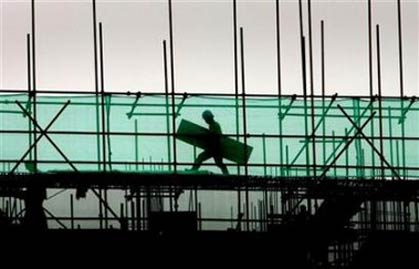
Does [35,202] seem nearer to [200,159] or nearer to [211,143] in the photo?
[200,159]

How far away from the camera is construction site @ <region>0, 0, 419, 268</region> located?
717 inches

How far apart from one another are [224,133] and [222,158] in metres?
0.36

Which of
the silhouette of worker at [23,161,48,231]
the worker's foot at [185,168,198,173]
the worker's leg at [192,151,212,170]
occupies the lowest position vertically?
the silhouette of worker at [23,161,48,231]

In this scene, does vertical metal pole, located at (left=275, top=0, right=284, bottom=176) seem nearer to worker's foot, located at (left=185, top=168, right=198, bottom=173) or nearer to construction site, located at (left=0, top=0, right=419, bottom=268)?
construction site, located at (left=0, top=0, right=419, bottom=268)

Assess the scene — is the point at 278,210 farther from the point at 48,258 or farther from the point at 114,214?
the point at 48,258

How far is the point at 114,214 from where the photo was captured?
61.3 feet

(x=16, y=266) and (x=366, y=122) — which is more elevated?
(x=366, y=122)

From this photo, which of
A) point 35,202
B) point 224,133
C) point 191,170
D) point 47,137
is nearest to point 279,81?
point 224,133

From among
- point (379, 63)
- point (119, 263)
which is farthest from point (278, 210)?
point (119, 263)

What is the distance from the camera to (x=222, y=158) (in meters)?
19.2

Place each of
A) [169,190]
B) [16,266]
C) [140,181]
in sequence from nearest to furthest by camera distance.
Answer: [16,266] < [140,181] < [169,190]

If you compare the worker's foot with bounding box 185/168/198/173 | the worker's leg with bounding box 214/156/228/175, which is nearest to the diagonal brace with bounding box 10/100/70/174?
the worker's foot with bounding box 185/168/198/173

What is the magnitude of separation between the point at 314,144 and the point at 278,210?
1243 millimetres

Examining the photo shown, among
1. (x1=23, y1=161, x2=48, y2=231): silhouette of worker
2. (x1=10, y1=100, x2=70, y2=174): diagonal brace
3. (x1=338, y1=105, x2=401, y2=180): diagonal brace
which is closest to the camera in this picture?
(x1=23, y1=161, x2=48, y2=231): silhouette of worker
